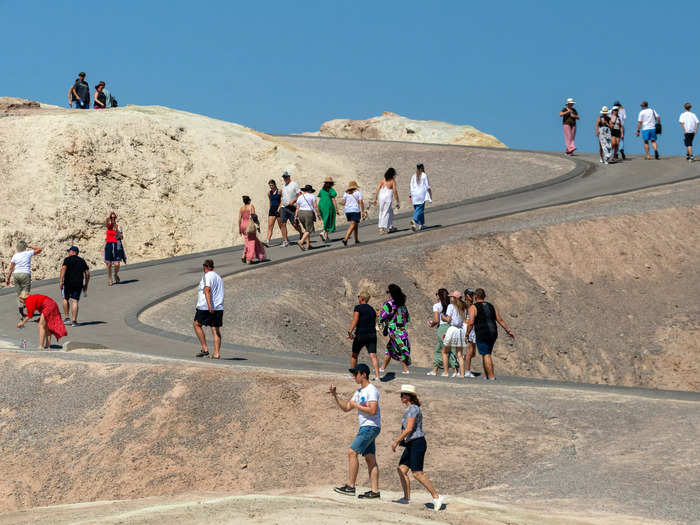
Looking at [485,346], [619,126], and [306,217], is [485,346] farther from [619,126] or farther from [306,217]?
[619,126]

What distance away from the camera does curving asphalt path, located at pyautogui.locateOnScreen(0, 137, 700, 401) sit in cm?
1814

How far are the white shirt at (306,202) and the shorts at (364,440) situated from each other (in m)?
15.3

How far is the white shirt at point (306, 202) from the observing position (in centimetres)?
2653

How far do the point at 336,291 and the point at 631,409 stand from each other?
9.95 meters

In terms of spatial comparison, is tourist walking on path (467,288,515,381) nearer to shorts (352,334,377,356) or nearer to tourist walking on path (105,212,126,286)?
shorts (352,334,377,356)

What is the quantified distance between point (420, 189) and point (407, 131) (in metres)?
28.4

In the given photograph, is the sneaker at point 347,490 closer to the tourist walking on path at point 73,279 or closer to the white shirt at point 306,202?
the tourist walking on path at point 73,279

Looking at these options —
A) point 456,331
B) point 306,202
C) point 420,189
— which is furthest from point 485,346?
point 420,189

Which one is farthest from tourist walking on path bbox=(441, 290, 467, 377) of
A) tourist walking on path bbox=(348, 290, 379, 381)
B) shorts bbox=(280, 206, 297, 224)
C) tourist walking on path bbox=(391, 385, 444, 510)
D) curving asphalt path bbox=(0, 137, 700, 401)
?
shorts bbox=(280, 206, 297, 224)

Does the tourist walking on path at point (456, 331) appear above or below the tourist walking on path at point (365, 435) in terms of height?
above

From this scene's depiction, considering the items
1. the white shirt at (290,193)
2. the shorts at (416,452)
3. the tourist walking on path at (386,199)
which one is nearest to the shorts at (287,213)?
the white shirt at (290,193)

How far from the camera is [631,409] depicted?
1470 cm

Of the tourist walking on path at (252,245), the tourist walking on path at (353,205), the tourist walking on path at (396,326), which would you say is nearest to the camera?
the tourist walking on path at (396,326)

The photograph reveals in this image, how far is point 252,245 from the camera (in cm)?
2578
